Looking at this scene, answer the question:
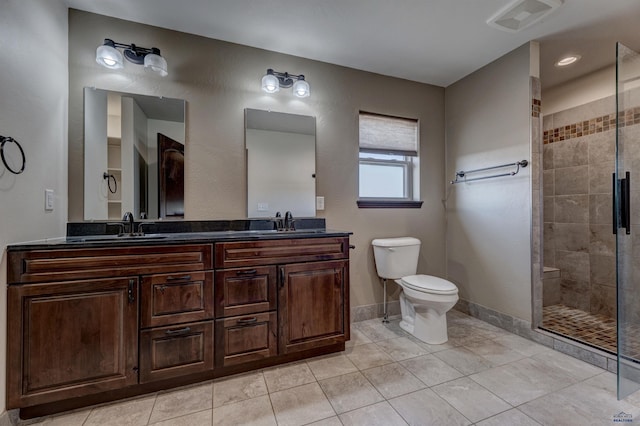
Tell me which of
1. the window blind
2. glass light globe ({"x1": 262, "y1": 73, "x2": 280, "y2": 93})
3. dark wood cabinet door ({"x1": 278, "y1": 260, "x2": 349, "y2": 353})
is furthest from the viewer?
the window blind

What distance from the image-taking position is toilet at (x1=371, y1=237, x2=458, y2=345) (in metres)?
2.11

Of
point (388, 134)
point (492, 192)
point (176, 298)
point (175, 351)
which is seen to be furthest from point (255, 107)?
point (492, 192)

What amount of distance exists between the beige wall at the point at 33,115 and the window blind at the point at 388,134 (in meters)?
2.22

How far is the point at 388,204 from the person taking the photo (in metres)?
2.73

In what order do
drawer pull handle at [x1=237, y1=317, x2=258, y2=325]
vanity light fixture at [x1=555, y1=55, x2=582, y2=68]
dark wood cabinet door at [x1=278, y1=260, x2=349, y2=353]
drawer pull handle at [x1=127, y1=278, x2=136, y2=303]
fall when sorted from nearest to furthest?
drawer pull handle at [x1=127, y1=278, x2=136, y2=303], drawer pull handle at [x1=237, y1=317, x2=258, y2=325], dark wood cabinet door at [x1=278, y1=260, x2=349, y2=353], vanity light fixture at [x1=555, y1=55, x2=582, y2=68]

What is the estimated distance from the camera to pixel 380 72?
2.70m

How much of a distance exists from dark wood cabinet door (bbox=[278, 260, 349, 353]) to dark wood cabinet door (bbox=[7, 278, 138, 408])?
2.73 ft

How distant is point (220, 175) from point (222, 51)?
971mm

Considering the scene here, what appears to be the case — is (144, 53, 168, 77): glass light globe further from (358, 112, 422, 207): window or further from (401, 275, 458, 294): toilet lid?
(401, 275, 458, 294): toilet lid

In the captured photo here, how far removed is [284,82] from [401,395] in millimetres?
2331

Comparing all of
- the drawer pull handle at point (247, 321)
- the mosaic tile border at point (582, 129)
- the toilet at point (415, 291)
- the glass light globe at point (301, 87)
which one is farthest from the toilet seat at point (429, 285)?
the mosaic tile border at point (582, 129)

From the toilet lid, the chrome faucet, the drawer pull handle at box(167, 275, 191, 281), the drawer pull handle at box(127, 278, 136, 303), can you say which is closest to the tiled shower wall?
the toilet lid

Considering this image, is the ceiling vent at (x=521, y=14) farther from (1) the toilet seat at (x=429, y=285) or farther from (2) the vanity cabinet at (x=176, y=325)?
(2) the vanity cabinet at (x=176, y=325)

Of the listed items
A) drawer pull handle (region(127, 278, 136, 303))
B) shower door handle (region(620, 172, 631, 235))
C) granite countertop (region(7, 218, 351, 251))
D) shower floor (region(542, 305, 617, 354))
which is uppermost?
shower door handle (region(620, 172, 631, 235))
